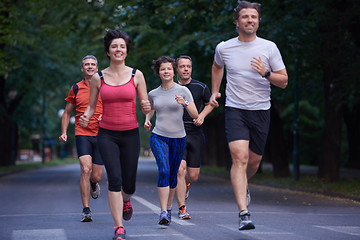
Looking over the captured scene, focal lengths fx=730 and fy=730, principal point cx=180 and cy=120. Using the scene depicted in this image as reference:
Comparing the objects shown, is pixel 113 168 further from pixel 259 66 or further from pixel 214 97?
pixel 259 66

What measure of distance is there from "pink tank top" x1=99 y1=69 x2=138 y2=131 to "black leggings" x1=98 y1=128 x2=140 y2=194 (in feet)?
0.26

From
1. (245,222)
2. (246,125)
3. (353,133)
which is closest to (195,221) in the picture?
(246,125)

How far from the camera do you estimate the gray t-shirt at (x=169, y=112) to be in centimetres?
891

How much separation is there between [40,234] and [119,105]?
197cm

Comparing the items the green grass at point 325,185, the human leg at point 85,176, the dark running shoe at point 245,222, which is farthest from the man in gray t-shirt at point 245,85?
the green grass at point 325,185

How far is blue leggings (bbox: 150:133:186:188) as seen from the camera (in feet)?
29.0

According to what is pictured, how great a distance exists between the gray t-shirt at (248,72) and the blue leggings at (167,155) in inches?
52.6

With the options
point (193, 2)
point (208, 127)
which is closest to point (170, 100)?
point (193, 2)

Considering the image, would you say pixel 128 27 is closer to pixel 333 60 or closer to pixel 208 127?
pixel 333 60

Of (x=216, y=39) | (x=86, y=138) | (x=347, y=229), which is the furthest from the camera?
(x=216, y=39)

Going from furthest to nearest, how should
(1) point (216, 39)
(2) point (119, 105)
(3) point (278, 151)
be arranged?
(3) point (278, 151) < (1) point (216, 39) < (2) point (119, 105)

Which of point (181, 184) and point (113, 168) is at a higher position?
point (113, 168)

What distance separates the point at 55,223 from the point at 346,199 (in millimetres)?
8002

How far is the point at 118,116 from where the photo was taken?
24.6ft
